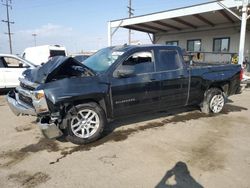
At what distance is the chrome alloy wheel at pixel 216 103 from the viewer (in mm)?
6684

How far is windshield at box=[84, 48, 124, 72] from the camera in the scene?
514cm

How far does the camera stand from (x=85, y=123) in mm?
4602

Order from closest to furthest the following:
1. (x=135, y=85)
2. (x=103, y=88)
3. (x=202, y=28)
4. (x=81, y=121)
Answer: (x=81, y=121) → (x=103, y=88) → (x=135, y=85) → (x=202, y=28)

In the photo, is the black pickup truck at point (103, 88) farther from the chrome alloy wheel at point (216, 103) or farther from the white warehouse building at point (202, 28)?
the white warehouse building at point (202, 28)

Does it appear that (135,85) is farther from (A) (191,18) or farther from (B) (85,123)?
(A) (191,18)

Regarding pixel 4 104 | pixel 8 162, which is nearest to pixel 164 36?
pixel 4 104

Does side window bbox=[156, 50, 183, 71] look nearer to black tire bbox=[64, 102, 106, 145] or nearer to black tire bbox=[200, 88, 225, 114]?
black tire bbox=[200, 88, 225, 114]

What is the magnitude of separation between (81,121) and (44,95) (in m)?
0.86

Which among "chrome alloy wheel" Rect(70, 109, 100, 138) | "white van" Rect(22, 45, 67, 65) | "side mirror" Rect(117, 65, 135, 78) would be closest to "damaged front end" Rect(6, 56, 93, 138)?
"chrome alloy wheel" Rect(70, 109, 100, 138)

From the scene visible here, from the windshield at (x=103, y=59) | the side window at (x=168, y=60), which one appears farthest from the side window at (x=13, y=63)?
the side window at (x=168, y=60)

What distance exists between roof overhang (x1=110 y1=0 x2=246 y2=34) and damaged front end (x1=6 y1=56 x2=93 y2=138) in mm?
10298

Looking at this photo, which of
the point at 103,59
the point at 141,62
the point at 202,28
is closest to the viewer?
the point at 141,62

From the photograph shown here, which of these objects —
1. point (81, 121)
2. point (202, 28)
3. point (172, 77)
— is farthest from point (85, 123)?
point (202, 28)

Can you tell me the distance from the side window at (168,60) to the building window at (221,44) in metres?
14.1
